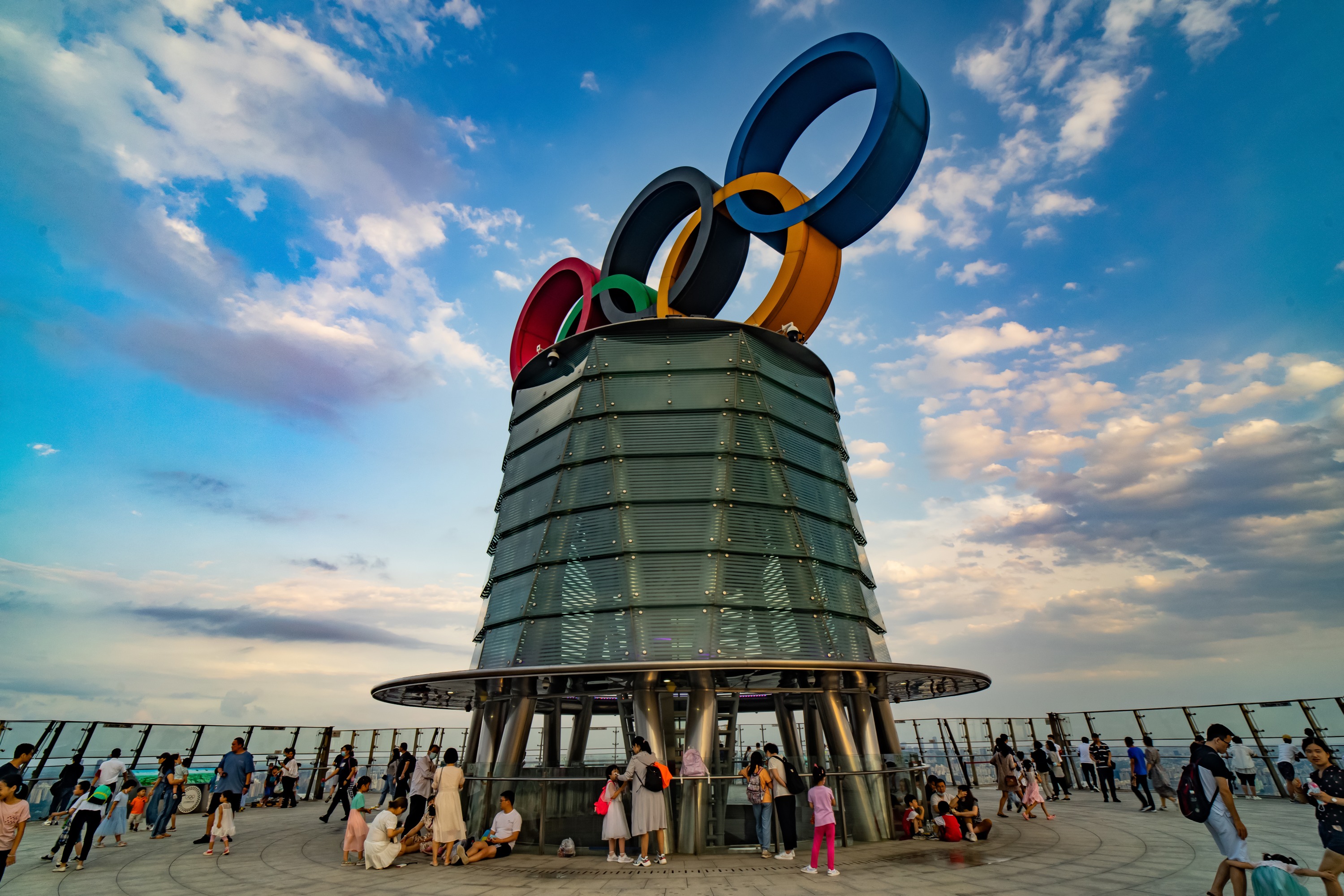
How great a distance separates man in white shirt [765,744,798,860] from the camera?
10680 mm

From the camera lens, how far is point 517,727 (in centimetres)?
1331

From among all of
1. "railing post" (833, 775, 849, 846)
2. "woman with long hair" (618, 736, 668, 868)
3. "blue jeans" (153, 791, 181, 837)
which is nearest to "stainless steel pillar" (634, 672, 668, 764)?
"woman with long hair" (618, 736, 668, 868)

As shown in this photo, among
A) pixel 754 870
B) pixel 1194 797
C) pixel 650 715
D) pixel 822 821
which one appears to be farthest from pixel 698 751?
pixel 1194 797

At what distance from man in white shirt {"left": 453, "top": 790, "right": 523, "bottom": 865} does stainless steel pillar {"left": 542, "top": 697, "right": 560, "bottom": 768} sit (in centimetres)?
589

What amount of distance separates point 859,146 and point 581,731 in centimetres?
1746

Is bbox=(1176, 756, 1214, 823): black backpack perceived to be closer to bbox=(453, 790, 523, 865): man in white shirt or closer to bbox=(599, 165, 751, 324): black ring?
bbox=(453, 790, 523, 865): man in white shirt

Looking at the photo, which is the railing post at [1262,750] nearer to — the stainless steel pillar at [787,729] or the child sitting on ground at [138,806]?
the stainless steel pillar at [787,729]

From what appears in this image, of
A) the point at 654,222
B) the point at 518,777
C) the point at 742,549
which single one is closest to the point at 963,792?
the point at 742,549

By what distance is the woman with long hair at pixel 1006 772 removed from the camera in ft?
51.7

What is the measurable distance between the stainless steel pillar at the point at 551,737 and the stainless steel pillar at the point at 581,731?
0.41m

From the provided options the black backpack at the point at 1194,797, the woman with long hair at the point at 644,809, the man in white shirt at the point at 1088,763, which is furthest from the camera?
the man in white shirt at the point at 1088,763

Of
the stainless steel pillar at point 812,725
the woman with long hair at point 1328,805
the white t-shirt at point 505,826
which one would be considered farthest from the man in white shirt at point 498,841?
the woman with long hair at point 1328,805

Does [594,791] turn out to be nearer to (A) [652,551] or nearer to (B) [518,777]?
(B) [518,777]

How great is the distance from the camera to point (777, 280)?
1817cm
